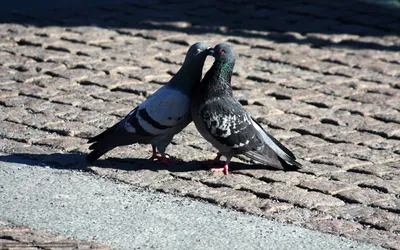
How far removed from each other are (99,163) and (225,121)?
40.6 inches

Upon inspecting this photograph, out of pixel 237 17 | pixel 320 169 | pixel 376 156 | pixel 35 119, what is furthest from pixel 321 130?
pixel 237 17

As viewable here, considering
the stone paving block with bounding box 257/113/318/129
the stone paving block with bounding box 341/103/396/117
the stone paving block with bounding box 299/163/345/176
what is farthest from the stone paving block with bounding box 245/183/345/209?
the stone paving block with bounding box 341/103/396/117

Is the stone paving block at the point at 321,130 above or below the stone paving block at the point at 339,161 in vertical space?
above

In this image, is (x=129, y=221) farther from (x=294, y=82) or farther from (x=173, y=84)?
(x=294, y=82)

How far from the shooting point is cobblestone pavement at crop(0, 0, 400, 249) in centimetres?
627

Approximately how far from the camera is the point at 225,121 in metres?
6.40

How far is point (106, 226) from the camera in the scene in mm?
5516

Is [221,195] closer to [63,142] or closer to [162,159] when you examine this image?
[162,159]

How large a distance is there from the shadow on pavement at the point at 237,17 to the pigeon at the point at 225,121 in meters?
3.91

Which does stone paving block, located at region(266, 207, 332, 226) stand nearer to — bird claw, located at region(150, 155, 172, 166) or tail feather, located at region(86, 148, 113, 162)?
bird claw, located at region(150, 155, 172, 166)

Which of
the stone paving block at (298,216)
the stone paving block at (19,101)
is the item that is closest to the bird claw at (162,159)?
the stone paving block at (298,216)

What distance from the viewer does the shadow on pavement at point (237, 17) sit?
10.6 meters

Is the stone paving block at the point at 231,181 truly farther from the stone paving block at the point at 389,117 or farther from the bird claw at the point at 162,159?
the stone paving block at the point at 389,117

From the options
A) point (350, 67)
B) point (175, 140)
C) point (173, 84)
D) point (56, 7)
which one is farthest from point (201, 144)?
point (56, 7)
